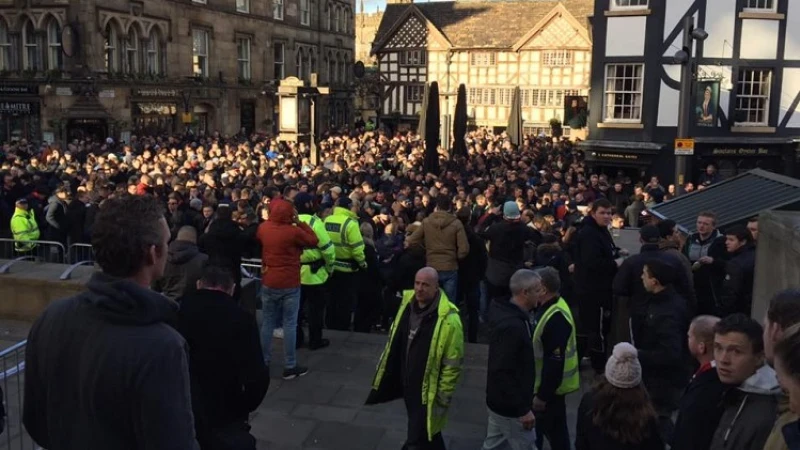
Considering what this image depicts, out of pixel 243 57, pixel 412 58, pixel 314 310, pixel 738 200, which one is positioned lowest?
pixel 314 310

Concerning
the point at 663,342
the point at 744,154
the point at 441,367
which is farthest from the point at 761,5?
the point at 441,367

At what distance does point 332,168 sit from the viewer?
66.9 ft

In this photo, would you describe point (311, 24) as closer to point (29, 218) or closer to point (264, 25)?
point (264, 25)

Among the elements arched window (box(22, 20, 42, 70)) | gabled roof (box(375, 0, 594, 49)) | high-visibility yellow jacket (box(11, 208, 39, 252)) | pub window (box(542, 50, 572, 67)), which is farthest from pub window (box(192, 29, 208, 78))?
high-visibility yellow jacket (box(11, 208, 39, 252))

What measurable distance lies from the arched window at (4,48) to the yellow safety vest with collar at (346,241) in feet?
89.2

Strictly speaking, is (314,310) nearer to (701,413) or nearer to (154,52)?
(701,413)

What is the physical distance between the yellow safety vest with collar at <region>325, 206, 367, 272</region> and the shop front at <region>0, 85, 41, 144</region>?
25340mm

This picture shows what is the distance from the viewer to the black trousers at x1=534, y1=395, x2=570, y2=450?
216 inches

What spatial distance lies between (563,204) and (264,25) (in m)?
34.0

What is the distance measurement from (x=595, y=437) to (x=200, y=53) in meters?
37.4

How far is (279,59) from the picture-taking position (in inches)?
1806

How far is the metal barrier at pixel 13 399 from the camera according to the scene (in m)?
5.18

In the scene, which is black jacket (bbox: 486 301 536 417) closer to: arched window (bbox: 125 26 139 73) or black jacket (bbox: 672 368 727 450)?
black jacket (bbox: 672 368 727 450)

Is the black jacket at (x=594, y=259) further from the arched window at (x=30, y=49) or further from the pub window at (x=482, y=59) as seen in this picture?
the pub window at (x=482, y=59)
